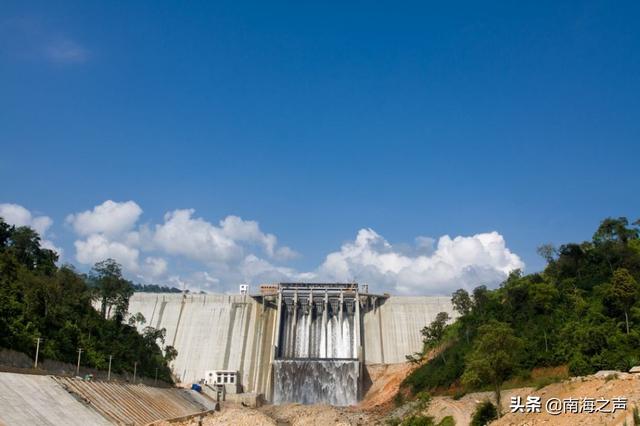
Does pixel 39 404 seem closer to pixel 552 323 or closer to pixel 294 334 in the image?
pixel 552 323

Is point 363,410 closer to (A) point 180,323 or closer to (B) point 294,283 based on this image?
(B) point 294,283

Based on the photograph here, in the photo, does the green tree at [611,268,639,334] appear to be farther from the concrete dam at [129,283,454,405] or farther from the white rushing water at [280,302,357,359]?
the white rushing water at [280,302,357,359]

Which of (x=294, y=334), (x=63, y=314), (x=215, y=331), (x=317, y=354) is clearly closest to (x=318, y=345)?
(x=317, y=354)

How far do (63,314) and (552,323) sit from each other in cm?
4823

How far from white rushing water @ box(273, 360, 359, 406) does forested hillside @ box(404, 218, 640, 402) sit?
10303 mm

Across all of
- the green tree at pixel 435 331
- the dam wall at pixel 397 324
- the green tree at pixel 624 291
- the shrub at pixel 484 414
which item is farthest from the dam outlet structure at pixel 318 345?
the shrub at pixel 484 414

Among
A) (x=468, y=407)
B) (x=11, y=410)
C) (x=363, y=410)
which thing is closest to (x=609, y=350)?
(x=468, y=407)

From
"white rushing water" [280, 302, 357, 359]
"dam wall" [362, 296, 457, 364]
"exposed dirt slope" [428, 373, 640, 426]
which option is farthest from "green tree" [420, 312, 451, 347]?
"exposed dirt slope" [428, 373, 640, 426]

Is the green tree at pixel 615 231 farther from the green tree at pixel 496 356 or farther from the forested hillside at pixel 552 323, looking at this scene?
the green tree at pixel 496 356

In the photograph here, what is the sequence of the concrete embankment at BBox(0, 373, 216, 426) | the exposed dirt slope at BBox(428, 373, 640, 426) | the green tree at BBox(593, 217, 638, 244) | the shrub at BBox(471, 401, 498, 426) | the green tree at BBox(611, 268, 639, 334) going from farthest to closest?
1. the green tree at BBox(593, 217, 638, 244)
2. the green tree at BBox(611, 268, 639, 334)
3. the shrub at BBox(471, 401, 498, 426)
4. the concrete embankment at BBox(0, 373, 216, 426)
5. the exposed dirt slope at BBox(428, 373, 640, 426)

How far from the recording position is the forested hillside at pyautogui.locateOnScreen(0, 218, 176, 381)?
52688mm

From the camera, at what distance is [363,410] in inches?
2867

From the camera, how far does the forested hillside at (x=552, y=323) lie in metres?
44.1

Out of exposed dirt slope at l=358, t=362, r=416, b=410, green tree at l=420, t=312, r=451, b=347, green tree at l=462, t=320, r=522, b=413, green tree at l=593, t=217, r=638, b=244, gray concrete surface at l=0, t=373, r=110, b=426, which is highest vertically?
green tree at l=593, t=217, r=638, b=244
